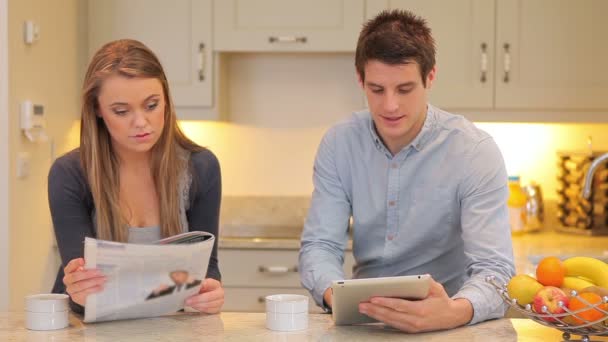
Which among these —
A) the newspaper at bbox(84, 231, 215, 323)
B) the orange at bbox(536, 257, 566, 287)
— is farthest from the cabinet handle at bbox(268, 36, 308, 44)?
the orange at bbox(536, 257, 566, 287)

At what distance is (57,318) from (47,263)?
1.85m

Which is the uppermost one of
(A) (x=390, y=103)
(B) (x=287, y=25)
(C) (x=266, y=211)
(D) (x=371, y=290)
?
(B) (x=287, y=25)

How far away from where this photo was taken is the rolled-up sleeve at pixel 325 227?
212cm

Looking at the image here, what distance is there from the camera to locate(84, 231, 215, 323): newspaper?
165 cm

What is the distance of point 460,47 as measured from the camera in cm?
362

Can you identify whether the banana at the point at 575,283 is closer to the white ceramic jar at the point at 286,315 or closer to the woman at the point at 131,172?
the white ceramic jar at the point at 286,315

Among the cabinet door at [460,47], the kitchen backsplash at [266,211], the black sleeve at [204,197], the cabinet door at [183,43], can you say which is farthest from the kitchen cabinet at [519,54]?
the black sleeve at [204,197]

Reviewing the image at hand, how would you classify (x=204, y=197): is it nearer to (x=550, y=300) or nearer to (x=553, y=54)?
(x=550, y=300)

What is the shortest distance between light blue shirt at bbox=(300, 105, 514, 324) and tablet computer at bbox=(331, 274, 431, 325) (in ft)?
1.10

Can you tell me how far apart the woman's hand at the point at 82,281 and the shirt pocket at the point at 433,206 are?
2.73 feet

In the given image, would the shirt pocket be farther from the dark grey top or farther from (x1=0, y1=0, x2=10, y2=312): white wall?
(x1=0, y1=0, x2=10, y2=312): white wall

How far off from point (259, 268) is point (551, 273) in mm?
1985

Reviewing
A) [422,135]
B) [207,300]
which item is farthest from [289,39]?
[207,300]

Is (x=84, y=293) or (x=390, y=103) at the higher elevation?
(x=390, y=103)
